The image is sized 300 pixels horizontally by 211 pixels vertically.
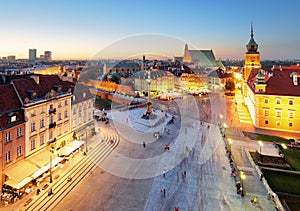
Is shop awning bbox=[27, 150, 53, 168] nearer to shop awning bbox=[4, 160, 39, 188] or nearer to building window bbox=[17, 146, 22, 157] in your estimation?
shop awning bbox=[4, 160, 39, 188]

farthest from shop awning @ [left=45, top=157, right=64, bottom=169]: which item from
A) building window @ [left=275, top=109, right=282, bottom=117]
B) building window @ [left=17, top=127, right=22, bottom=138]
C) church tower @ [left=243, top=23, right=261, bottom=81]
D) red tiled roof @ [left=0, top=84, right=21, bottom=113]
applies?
church tower @ [left=243, top=23, right=261, bottom=81]

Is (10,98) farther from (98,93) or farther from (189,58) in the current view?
(189,58)

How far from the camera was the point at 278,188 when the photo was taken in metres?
25.1

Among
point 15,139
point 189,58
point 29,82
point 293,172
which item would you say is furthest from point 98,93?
point 189,58

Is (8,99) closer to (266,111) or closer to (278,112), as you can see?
(266,111)

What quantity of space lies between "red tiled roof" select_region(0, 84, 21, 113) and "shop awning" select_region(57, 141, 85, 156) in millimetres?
8222

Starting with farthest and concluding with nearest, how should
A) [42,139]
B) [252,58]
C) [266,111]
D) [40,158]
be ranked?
[252,58], [266,111], [42,139], [40,158]

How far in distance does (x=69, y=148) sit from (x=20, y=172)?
26.9 feet

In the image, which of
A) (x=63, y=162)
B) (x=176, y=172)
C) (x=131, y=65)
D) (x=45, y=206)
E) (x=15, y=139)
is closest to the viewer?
(x=45, y=206)

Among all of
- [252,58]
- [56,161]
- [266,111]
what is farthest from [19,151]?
[252,58]

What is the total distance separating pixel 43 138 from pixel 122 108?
33.4 meters

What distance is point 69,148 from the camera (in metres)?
31.0

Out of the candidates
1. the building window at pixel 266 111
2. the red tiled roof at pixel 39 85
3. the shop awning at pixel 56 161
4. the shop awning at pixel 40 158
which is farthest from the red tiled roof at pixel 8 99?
the building window at pixel 266 111

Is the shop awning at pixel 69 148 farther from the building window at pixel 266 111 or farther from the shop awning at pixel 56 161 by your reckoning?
the building window at pixel 266 111
